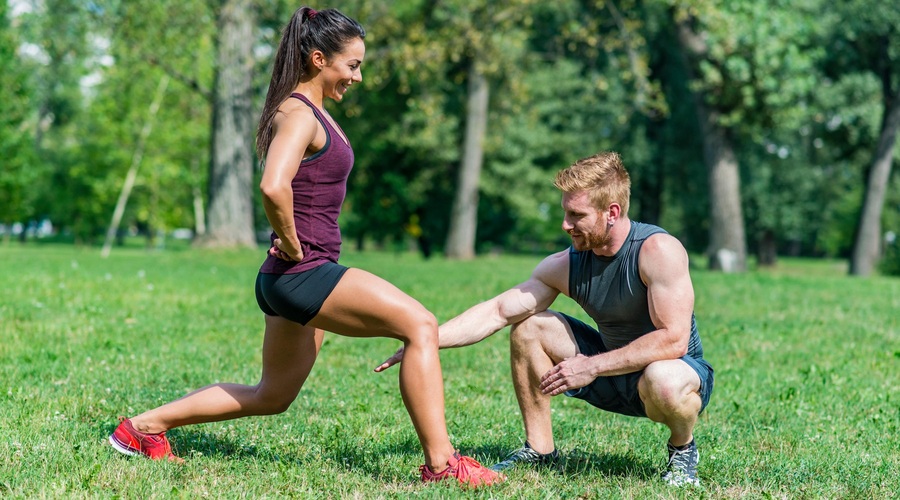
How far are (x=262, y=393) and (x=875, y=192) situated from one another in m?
26.7

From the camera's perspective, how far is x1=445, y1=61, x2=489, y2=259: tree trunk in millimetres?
29188

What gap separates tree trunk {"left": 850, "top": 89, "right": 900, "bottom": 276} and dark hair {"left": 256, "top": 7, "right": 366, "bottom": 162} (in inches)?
1034

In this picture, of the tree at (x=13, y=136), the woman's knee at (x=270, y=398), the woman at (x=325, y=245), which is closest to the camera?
the woman at (x=325, y=245)

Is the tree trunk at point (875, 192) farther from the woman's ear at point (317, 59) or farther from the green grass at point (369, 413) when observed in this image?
the woman's ear at point (317, 59)

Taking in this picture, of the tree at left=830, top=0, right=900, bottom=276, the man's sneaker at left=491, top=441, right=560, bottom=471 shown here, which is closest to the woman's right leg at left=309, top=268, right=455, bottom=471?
the man's sneaker at left=491, top=441, right=560, bottom=471

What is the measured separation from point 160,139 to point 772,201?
100ft

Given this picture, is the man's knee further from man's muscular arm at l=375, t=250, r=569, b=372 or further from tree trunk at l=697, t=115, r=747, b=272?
tree trunk at l=697, t=115, r=747, b=272

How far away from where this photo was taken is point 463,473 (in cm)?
416

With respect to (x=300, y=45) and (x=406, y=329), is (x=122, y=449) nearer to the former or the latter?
(x=406, y=329)

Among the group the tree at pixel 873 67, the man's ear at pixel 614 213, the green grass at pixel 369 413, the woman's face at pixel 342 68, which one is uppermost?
the tree at pixel 873 67

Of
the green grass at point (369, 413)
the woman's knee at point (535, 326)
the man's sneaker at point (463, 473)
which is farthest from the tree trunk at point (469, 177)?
the man's sneaker at point (463, 473)

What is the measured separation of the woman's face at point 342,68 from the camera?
4.16 meters

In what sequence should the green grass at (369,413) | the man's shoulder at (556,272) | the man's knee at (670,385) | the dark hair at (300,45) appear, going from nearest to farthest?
the dark hair at (300,45) → the man's knee at (670,385) → the green grass at (369,413) → the man's shoulder at (556,272)

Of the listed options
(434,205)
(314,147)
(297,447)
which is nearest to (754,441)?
(297,447)
